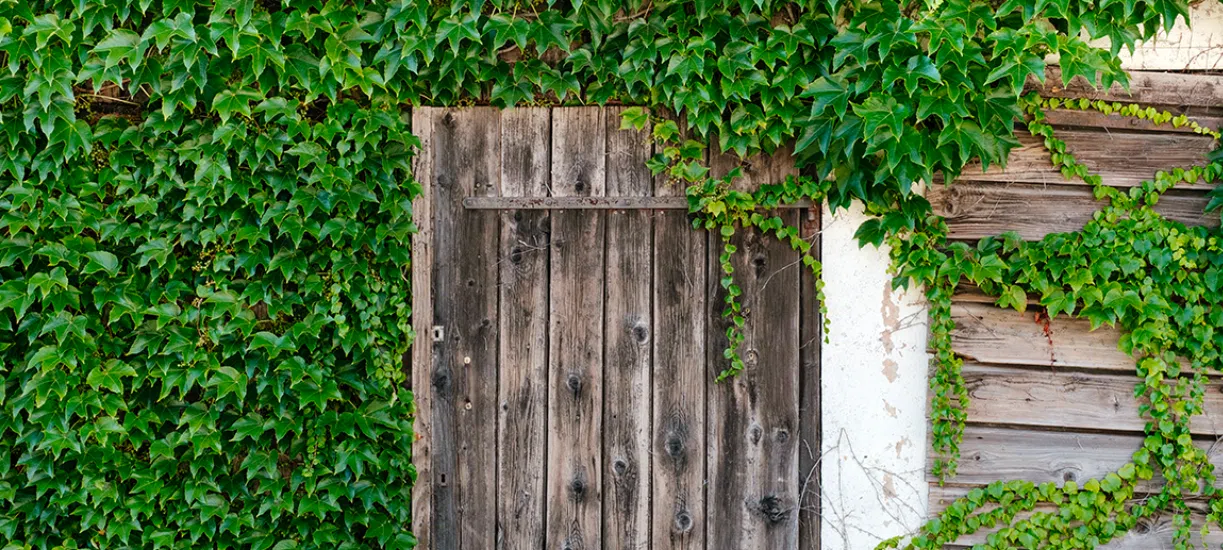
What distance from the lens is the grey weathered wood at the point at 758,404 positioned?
103 inches

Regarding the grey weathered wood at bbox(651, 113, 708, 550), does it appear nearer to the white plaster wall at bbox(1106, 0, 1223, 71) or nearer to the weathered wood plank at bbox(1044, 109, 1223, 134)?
the weathered wood plank at bbox(1044, 109, 1223, 134)

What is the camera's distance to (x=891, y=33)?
234 cm

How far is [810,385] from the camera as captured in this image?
2613mm

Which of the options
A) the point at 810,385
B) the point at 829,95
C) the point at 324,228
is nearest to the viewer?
the point at 829,95

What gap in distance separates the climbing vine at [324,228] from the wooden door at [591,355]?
0.09 meters

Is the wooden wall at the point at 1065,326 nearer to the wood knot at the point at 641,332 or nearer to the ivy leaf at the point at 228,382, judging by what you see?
the wood knot at the point at 641,332

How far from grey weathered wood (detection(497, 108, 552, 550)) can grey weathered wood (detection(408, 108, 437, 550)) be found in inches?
9.2

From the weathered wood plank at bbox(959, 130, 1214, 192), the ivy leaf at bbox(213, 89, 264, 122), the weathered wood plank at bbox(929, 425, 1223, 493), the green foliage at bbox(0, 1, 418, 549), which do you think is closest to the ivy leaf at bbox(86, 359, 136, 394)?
the green foliage at bbox(0, 1, 418, 549)

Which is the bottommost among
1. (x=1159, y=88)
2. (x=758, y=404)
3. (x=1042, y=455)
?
(x=1042, y=455)

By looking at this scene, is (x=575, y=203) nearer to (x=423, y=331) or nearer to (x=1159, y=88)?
(x=423, y=331)

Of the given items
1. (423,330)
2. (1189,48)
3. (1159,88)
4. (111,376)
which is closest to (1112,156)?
(1159,88)

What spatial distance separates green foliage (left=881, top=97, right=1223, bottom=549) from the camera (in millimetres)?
2457

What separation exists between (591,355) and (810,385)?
0.71 metres

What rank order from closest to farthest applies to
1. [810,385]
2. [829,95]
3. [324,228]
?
[829,95] → [324,228] → [810,385]
